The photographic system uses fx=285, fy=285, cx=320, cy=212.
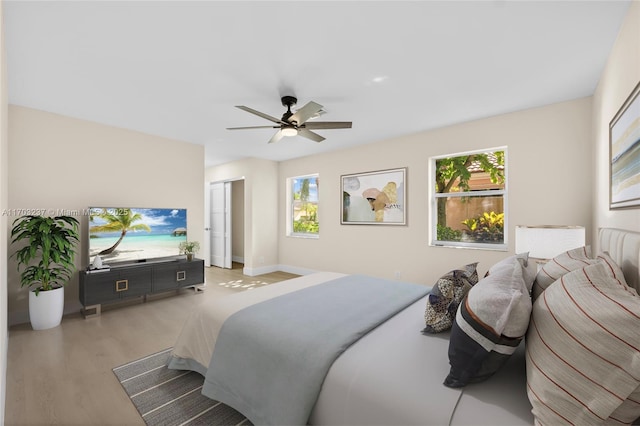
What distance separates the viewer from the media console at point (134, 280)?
11.2 feet

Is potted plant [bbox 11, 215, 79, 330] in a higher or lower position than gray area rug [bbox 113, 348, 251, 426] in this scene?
higher

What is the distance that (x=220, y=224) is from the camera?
6.67 metres

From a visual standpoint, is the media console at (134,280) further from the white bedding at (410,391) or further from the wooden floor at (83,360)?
the white bedding at (410,391)

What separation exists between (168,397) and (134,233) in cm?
276

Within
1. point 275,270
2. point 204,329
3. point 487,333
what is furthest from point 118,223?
point 487,333

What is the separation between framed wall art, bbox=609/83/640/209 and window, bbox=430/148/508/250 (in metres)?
1.55

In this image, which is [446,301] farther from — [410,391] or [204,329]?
[204,329]

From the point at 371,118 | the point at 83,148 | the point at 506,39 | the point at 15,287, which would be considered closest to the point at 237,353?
the point at 506,39

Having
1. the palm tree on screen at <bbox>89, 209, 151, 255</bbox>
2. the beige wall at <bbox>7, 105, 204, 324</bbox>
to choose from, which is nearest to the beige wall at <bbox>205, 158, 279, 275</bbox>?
the beige wall at <bbox>7, 105, 204, 324</bbox>

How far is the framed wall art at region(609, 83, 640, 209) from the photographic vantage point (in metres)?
1.59

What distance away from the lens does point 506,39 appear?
2.07 meters

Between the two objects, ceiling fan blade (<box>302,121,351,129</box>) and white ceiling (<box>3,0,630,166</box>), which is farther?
ceiling fan blade (<box>302,121,351,129</box>)

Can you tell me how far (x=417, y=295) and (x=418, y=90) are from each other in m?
2.01

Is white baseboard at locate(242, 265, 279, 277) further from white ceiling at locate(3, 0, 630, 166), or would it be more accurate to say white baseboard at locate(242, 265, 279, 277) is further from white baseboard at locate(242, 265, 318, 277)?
white ceiling at locate(3, 0, 630, 166)
